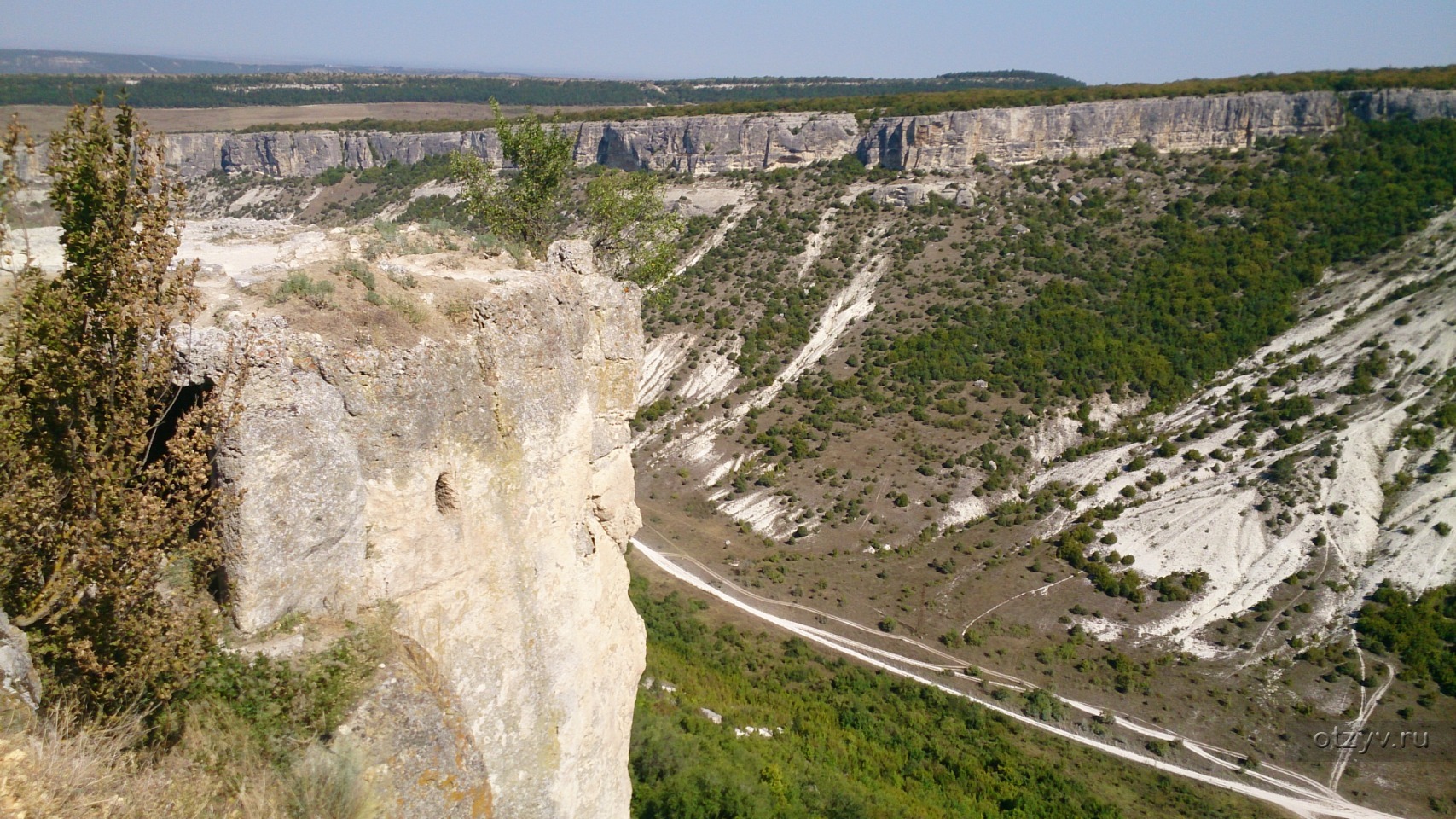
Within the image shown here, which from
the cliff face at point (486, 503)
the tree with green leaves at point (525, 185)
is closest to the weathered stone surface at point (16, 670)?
the cliff face at point (486, 503)

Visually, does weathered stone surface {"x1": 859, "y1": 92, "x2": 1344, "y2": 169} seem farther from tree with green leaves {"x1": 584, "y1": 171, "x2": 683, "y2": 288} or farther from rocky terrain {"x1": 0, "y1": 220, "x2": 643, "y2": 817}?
rocky terrain {"x1": 0, "y1": 220, "x2": 643, "y2": 817}

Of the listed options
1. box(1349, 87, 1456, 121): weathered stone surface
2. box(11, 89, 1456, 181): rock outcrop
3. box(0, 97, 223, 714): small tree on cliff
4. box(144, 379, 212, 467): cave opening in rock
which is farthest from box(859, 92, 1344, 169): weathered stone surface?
box(0, 97, 223, 714): small tree on cliff

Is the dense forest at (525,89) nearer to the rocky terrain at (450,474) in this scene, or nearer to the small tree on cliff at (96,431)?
the rocky terrain at (450,474)

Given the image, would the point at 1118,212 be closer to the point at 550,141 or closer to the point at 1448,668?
the point at 1448,668

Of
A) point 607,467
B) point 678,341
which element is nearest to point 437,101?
point 678,341

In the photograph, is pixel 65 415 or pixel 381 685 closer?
pixel 65 415

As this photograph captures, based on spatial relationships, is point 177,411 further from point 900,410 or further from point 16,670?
point 900,410

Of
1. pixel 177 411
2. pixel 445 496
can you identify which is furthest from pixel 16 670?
pixel 445 496
